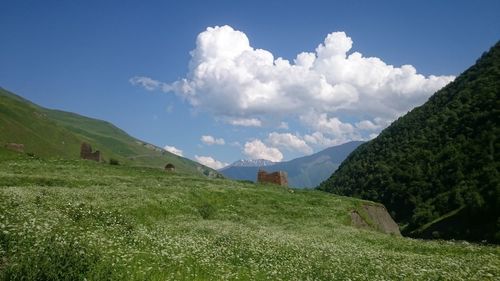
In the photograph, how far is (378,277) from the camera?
17.7 m

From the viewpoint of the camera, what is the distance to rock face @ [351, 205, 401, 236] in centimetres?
4994

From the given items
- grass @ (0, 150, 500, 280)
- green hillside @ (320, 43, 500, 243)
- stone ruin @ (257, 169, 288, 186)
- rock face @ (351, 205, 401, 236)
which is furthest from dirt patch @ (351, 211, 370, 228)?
green hillside @ (320, 43, 500, 243)

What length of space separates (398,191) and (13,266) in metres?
169

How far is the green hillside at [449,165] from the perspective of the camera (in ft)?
332

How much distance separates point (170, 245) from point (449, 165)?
473ft

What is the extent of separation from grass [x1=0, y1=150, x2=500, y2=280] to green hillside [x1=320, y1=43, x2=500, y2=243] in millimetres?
64278

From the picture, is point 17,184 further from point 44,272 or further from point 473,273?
point 473,273

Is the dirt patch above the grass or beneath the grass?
above

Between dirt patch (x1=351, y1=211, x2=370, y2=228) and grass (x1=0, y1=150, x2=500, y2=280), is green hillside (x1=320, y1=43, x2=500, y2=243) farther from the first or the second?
grass (x1=0, y1=150, x2=500, y2=280)

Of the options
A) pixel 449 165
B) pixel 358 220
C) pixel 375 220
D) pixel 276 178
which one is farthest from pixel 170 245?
pixel 449 165

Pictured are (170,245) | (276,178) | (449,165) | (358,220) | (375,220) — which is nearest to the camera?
(170,245)

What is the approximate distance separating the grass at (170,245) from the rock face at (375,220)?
6.54 metres

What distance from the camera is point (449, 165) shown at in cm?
14475

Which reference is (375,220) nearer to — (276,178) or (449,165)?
(276,178)
